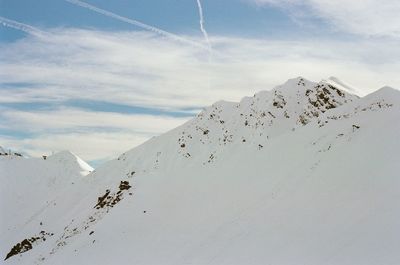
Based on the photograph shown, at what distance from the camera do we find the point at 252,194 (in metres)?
41.4

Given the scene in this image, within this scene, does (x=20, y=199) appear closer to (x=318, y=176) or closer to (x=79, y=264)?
(x=79, y=264)

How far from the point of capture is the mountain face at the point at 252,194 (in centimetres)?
3020

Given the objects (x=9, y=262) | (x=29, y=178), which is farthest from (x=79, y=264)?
(x=29, y=178)

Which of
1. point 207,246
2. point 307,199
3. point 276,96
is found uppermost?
point 276,96

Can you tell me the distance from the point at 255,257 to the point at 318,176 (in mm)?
9679

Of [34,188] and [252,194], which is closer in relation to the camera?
[252,194]

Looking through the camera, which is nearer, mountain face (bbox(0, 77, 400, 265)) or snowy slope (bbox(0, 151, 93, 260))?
mountain face (bbox(0, 77, 400, 265))

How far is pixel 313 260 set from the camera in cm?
2727

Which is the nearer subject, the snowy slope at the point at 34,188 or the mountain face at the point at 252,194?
the mountain face at the point at 252,194

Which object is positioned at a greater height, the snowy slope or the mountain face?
the mountain face

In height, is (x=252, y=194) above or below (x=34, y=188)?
above

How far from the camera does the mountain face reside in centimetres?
3020

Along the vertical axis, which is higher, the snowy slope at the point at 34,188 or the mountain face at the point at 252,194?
the mountain face at the point at 252,194

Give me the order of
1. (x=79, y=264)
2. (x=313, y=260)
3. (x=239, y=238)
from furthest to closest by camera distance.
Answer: (x=79, y=264) < (x=239, y=238) < (x=313, y=260)
